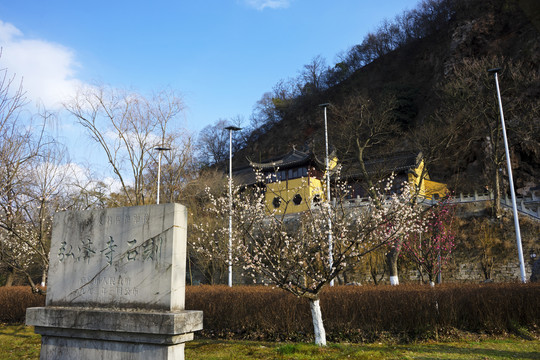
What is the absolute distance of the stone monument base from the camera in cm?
489

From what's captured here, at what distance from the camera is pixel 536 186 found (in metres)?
29.0

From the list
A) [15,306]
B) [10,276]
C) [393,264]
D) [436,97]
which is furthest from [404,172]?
[10,276]

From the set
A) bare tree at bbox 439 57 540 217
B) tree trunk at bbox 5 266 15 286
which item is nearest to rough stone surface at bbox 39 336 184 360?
bare tree at bbox 439 57 540 217

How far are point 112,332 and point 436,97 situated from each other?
4624 centimetres

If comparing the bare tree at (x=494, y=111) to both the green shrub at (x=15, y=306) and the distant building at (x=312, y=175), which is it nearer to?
the distant building at (x=312, y=175)

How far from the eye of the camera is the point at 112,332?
17.0 feet

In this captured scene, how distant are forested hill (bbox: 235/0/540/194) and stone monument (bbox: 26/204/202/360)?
4727mm

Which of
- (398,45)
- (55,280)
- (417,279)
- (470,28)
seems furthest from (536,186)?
(398,45)

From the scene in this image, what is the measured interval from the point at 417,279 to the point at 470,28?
31385 millimetres

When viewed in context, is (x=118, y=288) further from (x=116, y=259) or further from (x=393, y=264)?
(x=393, y=264)

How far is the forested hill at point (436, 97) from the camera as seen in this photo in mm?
25781

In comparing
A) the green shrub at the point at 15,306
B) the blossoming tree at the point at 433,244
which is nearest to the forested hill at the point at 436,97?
the blossoming tree at the point at 433,244

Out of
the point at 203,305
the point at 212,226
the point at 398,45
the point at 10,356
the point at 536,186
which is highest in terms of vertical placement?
the point at 398,45

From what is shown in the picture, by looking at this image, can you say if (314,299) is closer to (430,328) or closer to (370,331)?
(370,331)
